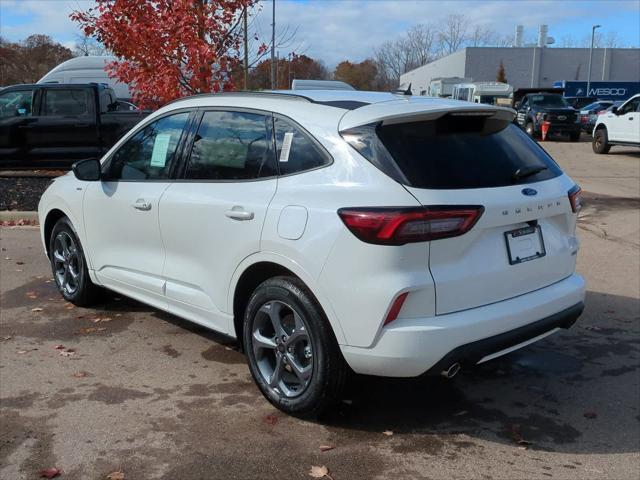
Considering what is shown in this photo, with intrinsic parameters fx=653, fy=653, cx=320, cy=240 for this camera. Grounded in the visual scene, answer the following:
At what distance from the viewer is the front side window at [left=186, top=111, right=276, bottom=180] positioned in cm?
388

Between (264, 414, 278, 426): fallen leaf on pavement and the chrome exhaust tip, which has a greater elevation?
the chrome exhaust tip

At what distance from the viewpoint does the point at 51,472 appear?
3.19 m

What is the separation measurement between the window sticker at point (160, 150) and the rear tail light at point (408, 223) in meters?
1.91

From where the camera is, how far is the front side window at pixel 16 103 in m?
13.1

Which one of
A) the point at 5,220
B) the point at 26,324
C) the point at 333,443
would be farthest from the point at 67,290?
the point at 5,220

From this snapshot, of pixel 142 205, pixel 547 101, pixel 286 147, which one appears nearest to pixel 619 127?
pixel 547 101

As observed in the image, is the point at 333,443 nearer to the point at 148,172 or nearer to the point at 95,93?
the point at 148,172

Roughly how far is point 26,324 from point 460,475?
12.7 ft

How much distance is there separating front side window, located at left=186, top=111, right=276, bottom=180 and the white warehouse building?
63.6 m

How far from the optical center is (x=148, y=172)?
15.5 feet

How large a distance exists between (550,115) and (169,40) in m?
22.5

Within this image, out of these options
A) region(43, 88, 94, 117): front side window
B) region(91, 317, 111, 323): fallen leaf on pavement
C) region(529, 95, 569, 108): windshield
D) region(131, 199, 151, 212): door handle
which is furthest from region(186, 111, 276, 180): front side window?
region(529, 95, 569, 108): windshield

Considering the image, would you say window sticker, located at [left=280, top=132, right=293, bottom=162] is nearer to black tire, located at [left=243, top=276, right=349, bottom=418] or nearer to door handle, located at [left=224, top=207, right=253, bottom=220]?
door handle, located at [left=224, top=207, right=253, bottom=220]

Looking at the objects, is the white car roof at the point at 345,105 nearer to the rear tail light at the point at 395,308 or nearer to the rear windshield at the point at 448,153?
→ the rear windshield at the point at 448,153
